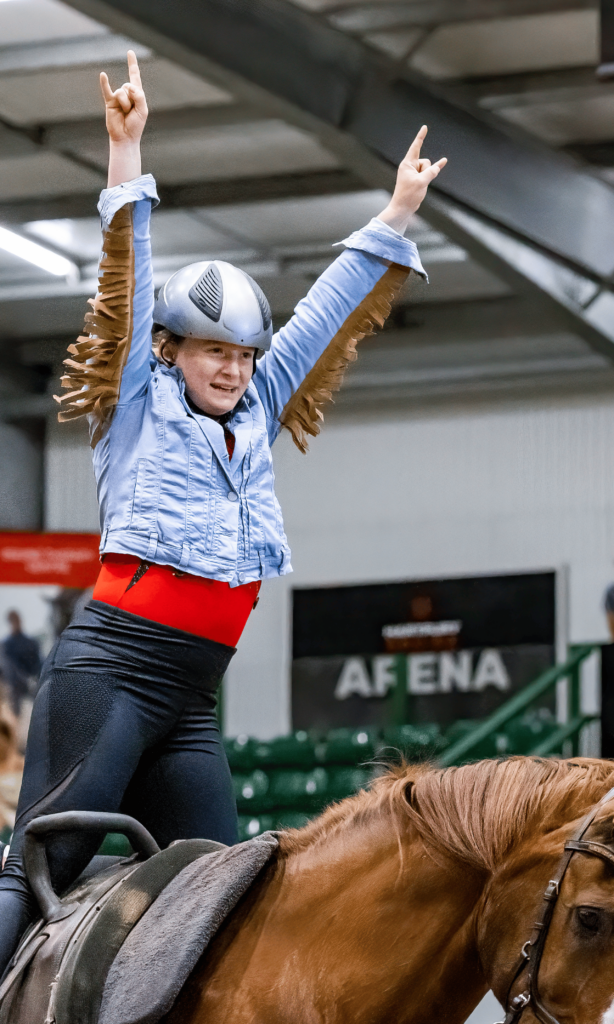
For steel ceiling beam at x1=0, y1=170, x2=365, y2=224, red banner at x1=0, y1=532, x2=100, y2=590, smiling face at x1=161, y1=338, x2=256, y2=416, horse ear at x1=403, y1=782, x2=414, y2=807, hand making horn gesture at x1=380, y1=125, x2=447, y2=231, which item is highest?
steel ceiling beam at x1=0, y1=170, x2=365, y2=224

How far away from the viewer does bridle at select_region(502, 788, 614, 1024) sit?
1.32m

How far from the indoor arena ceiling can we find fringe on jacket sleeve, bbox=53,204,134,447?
3.43 m

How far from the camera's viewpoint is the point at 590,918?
131 cm

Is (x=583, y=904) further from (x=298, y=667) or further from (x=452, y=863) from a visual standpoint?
(x=298, y=667)

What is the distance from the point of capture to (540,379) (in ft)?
28.2

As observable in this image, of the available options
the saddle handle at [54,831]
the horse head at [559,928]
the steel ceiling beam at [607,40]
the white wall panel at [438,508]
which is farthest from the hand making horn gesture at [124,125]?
the white wall panel at [438,508]

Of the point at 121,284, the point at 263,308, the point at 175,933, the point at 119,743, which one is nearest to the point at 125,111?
the point at 121,284

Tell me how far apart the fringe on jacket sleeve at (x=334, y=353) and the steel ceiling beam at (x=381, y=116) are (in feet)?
10.7

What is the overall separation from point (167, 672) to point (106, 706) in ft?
0.33

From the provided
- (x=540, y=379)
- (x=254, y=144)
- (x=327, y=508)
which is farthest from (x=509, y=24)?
(x=327, y=508)

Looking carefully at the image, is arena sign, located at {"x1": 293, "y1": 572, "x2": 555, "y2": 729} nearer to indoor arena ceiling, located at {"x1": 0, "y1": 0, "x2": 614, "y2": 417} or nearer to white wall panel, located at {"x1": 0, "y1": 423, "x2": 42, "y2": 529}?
indoor arena ceiling, located at {"x1": 0, "y1": 0, "x2": 614, "y2": 417}

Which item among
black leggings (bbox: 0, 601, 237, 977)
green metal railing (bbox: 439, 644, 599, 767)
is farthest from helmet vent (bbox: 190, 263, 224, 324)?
green metal railing (bbox: 439, 644, 599, 767)

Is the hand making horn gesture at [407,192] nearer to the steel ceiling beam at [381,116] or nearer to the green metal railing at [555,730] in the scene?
the steel ceiling beam at [381,116]

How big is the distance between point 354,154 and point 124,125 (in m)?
4.09
